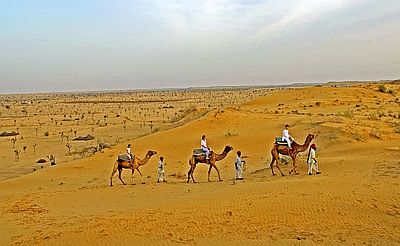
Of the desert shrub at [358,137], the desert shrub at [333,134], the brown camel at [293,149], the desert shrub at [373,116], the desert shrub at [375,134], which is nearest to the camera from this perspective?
the brown camel at [293,149]

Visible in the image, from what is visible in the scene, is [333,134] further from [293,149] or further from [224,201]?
[224,201]

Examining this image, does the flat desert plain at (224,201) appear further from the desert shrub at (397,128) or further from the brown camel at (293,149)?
the brown camel at (293,149)

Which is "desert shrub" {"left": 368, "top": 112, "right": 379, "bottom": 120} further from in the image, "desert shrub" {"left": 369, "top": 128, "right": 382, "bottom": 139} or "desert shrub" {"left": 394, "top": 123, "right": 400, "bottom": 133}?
"desert shrub" {"left": 369, "top": 128, "right": 382, "bottom": 139}

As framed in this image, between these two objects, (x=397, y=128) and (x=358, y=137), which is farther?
(x=397, y=128)

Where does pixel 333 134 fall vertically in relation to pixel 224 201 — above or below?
above

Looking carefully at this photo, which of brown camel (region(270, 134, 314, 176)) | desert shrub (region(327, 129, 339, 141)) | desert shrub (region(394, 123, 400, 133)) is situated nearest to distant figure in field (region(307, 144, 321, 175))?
brown camel (region(270, 134, 314, 176))

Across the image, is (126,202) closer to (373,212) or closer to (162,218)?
(162,218)

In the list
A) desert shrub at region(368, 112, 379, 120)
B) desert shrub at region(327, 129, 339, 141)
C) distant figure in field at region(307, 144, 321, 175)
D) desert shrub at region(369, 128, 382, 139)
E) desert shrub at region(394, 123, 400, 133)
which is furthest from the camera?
desert shrub at region(368, 112, 379, 120)

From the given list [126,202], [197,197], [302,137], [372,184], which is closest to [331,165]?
[372,184]

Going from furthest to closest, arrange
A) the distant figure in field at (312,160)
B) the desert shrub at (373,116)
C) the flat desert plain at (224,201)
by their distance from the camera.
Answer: the desert shrub at (373,116) → the distant figure in field at (312,160) → the flat desert plain at (224,201)

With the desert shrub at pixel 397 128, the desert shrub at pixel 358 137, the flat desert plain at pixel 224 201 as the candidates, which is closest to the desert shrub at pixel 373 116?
the desert shrub at pixel 397 128

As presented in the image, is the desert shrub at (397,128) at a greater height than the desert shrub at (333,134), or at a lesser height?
greater

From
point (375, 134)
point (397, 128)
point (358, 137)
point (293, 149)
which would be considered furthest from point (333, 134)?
point (293, 149)

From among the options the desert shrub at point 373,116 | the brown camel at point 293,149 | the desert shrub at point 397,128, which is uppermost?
the brown camel at point 293,149
